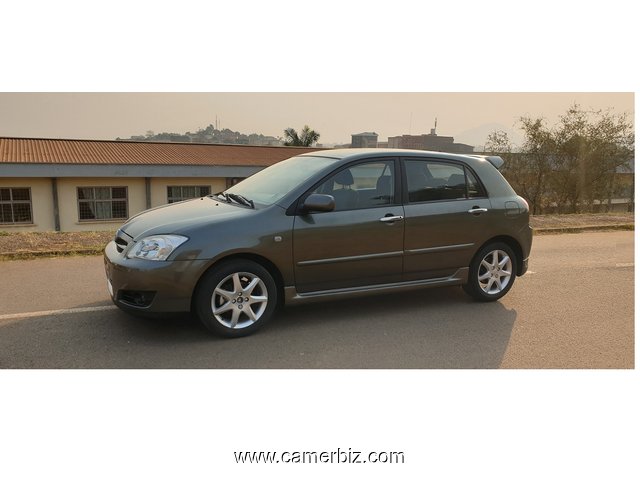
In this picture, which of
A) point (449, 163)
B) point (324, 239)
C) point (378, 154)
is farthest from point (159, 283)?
point (449, 163)

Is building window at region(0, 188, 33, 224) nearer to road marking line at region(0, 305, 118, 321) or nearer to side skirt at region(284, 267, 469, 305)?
road marking line at region(0, 305, 118, 321)

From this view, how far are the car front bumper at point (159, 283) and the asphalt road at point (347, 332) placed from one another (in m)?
0.33

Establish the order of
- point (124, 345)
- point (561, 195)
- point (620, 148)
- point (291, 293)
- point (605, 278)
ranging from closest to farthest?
point (124, 345) < point (291, 293) < point (605, 278) < point (620, 148) < point (561, 195)

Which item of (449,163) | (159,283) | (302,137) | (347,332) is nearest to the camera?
(159,283)

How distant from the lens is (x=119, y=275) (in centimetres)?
451

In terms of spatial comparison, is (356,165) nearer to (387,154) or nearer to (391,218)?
(387,154)

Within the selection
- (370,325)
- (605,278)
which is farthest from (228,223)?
(605,278)

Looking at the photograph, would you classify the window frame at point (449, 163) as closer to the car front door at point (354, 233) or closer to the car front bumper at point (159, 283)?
the car front door at point (354, 233)

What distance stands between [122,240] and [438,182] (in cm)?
324

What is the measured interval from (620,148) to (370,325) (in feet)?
71.0

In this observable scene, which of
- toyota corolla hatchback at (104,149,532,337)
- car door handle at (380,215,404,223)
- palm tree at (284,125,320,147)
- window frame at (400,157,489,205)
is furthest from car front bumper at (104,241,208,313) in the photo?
palm tree at (284,125,320,147)

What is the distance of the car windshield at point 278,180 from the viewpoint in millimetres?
5059

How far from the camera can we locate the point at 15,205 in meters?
27.3

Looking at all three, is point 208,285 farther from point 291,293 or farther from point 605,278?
point 605,278
